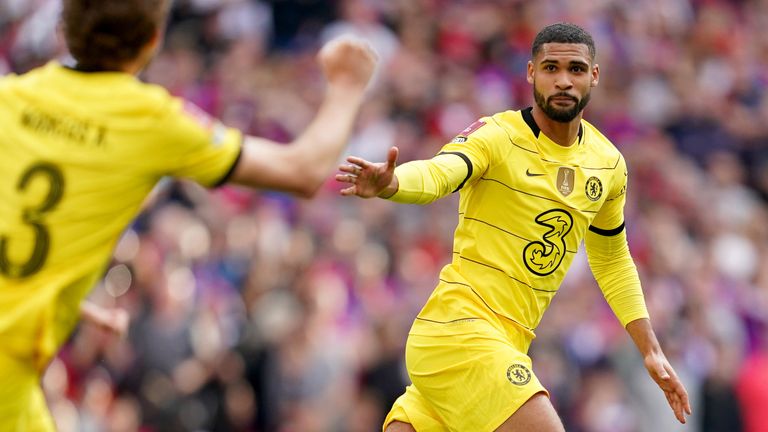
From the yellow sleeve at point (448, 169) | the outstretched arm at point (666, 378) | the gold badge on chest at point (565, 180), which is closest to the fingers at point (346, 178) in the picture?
the yellow sleeve at point (448, 169)

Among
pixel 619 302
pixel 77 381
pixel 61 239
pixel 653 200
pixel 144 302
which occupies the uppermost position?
pixel 61 239

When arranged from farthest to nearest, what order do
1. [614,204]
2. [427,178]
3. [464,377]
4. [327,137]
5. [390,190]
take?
[614,204] → [464,377] → [427,178] → [390,190] → [327,137]

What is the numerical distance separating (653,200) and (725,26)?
4.14 meters

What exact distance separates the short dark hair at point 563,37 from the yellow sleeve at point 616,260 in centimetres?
69

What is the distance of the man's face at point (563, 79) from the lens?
276 inches

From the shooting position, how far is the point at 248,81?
16141 millimetres

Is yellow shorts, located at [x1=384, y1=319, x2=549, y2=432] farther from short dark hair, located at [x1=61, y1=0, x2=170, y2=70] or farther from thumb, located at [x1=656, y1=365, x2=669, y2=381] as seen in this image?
short dark hair, located at [x1=61, y1=0, x2=170, y2=70]

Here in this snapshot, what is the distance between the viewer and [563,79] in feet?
Result: 23.0

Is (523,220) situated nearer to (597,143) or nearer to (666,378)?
(597,143)

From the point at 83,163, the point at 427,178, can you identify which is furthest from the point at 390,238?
the point at 83,163

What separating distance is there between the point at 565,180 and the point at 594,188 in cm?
19

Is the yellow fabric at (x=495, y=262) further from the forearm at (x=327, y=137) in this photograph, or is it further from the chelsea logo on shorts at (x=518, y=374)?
the forearm at (x=327, y=137)

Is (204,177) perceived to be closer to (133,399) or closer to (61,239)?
(61,239)

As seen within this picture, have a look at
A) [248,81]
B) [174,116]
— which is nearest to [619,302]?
[174,116]
